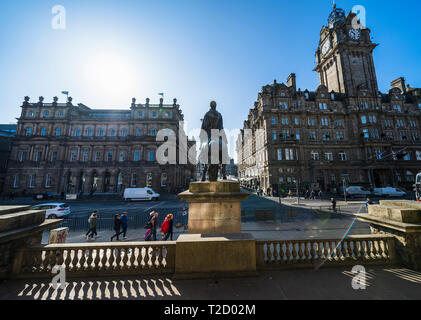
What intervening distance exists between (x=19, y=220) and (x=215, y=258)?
4.53 meters

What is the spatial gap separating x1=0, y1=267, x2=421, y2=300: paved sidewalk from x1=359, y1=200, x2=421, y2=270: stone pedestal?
1.15ft

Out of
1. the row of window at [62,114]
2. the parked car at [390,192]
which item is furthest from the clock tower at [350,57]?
the row of window at [62,114]

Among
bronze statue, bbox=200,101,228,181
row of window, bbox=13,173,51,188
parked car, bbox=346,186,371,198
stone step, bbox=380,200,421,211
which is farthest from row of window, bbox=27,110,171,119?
stone step, bbox=380,200,421,211

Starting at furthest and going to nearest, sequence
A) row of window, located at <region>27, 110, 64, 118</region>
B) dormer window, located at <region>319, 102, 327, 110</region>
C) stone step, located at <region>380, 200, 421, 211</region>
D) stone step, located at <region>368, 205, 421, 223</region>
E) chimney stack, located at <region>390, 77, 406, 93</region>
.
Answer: chimney stack, located at <region>390, 77, 406, 93</region> → row of window, located at <region>27, 110, 64, 118</region> → dormer window, located at <region>319, 102, 327, 110</region> → stone step, located at <region>380, 200, 421, 211</region> → stone step, located at <region>368, 205, 421, 223</region>

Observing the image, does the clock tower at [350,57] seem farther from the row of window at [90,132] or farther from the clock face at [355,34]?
the row of window at [90,132]

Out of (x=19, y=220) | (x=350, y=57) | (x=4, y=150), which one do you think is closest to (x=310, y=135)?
(x=350, y=57)

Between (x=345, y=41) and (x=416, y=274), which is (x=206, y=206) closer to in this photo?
(x=416, y=274)

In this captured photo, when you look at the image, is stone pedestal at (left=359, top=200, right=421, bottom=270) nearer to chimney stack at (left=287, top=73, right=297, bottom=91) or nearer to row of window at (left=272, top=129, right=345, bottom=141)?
row of window at (left=272, top=129, right=345, bottom=141)

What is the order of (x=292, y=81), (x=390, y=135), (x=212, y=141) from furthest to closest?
(x=292, y=81) < (x=390, y=135) < (x=212, y=141)

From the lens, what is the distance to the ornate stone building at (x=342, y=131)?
114 feet

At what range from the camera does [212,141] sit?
5480mm

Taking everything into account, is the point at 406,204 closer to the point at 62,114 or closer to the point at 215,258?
the point at 215,258

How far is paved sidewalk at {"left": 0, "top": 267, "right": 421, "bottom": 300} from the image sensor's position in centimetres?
297
